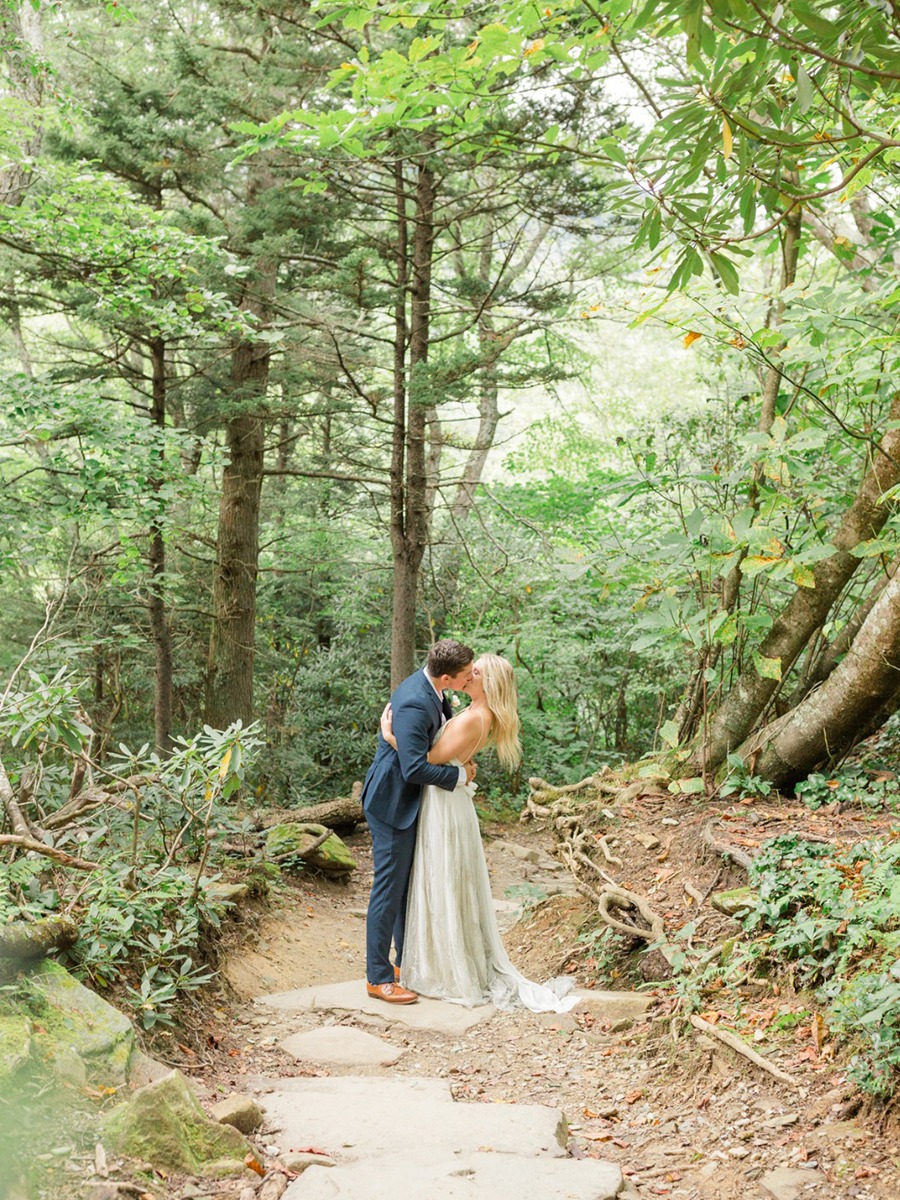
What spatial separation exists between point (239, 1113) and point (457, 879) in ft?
7.74

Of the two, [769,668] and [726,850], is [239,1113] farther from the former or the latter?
[769,668]

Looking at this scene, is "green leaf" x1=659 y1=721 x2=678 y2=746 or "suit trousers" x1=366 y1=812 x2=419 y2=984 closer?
"suit trousers" x1=366 y1=812 x2=419 y2=984

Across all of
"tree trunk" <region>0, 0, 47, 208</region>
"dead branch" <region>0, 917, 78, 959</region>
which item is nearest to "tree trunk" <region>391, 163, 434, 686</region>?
"tree trunk" <region>0, 0, 47, 208</region>

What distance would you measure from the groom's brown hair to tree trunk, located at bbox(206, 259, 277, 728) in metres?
6.04

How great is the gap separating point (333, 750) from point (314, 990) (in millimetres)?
6430

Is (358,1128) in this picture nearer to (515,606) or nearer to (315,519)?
(515,606)

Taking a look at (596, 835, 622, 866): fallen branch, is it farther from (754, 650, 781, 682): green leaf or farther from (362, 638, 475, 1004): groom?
(754, 650, 781, 682): green leaf

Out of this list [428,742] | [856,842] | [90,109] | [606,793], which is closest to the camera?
[856,842]

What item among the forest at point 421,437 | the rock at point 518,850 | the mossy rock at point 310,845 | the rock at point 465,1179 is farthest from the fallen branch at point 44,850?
the rock at point 518,850

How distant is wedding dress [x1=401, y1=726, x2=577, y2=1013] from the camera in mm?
5082

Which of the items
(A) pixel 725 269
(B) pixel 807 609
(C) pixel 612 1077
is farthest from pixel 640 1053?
(A) pixel 725 269

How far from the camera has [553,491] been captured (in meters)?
14.6

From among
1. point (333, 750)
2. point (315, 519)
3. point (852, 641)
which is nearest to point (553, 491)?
point (315, 519)

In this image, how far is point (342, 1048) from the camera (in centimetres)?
423
